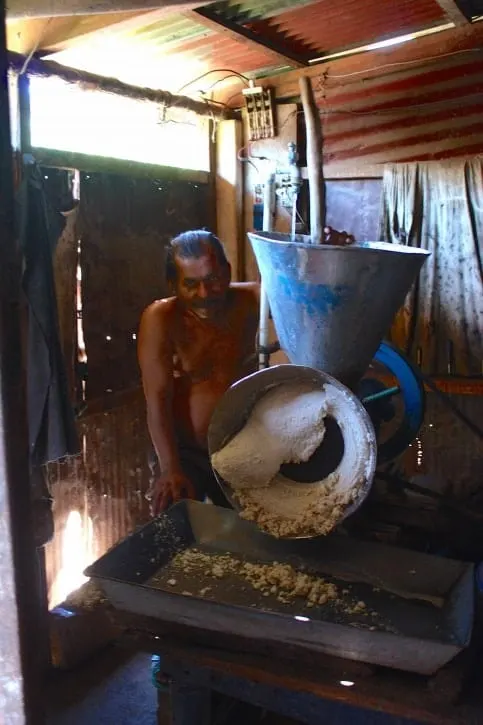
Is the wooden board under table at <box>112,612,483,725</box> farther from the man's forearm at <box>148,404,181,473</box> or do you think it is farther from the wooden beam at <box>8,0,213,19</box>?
the wooden beam at <box>8,0,213,19</box>

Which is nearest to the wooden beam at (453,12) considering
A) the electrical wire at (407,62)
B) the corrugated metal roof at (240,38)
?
the corrugated metal roof at (240,38)

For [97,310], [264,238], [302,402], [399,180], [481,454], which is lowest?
[481,454]

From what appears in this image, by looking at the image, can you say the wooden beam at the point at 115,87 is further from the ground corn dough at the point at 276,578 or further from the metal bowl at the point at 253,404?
the ground corn dough at the point at 276,578

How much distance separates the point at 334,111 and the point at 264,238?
2.76 meters

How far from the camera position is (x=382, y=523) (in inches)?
108

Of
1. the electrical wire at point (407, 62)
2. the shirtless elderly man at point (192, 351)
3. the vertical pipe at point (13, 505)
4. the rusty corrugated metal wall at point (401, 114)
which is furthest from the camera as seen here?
the rusty corrugated metal wall at point (401, 114)

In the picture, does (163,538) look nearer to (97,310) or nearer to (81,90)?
(97,310)

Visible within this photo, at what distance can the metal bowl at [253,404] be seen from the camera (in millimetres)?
2115

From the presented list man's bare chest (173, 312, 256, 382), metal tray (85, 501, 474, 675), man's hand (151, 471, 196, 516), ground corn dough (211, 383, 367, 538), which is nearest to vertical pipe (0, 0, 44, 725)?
metal tray (85, 501, 474, 675)

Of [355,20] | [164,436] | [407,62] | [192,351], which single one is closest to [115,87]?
[355,20]

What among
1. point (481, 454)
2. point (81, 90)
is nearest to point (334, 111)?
point (81, 90)

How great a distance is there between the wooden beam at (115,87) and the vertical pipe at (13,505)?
2.50 metres

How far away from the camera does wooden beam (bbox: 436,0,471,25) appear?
12.1ft

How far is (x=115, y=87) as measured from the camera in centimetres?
395
